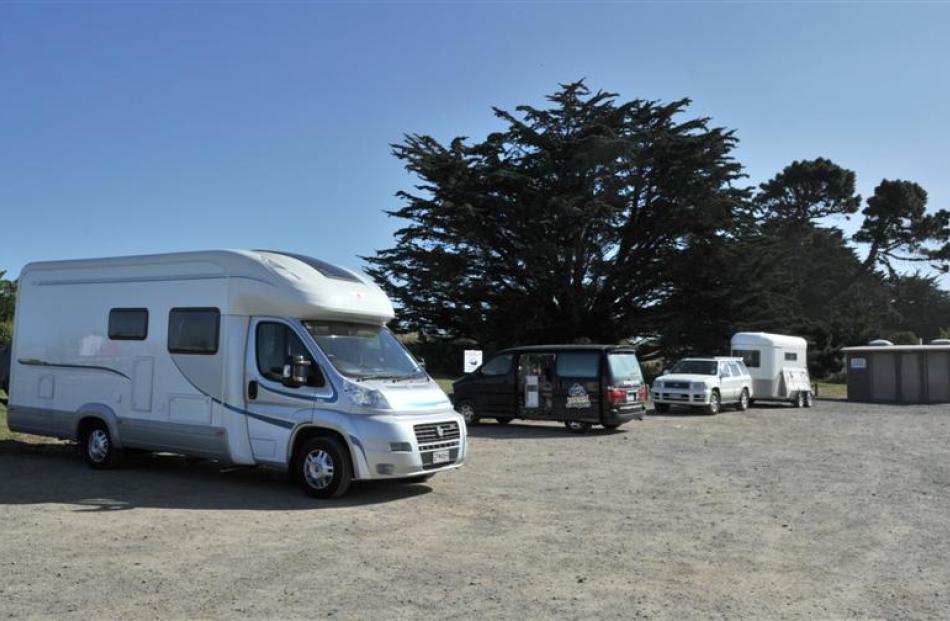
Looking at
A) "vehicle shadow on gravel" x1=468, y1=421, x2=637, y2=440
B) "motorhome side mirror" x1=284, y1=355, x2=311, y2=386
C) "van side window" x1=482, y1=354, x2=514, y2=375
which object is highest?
"van side window" x1=482, y1=354, x2=514, y2=375

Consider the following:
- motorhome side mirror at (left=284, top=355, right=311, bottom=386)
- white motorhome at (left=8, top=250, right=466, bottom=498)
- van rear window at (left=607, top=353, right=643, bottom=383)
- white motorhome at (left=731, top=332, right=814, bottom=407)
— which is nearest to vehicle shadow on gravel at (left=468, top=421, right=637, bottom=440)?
van rear window at (left=607, top=353, right=643, bottom=383)

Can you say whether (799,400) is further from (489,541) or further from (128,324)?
(128,324)

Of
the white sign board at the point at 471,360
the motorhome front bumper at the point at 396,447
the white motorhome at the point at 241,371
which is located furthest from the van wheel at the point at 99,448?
the white sign board at the point at 471,360

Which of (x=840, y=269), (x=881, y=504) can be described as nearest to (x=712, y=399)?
(x=881, y=504)

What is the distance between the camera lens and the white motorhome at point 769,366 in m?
29.5

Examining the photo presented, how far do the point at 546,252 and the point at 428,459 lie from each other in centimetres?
3048

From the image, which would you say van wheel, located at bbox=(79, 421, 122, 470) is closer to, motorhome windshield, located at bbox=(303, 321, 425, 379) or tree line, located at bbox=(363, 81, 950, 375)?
motorhome windshield, located at bbox=(303, 321, 425, 379)

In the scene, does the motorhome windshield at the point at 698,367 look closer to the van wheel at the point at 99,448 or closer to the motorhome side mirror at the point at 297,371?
the motorhome side mirror at the point at 297,371

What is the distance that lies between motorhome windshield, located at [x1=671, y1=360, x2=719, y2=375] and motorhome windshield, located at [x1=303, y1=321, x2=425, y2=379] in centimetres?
1732

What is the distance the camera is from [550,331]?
4200cm

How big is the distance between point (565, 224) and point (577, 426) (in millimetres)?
20973

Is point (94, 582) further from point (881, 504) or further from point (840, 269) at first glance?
point (840, 269)

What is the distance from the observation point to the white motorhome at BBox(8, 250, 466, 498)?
918 centimetres

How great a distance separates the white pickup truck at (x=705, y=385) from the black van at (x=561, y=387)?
6471mm
